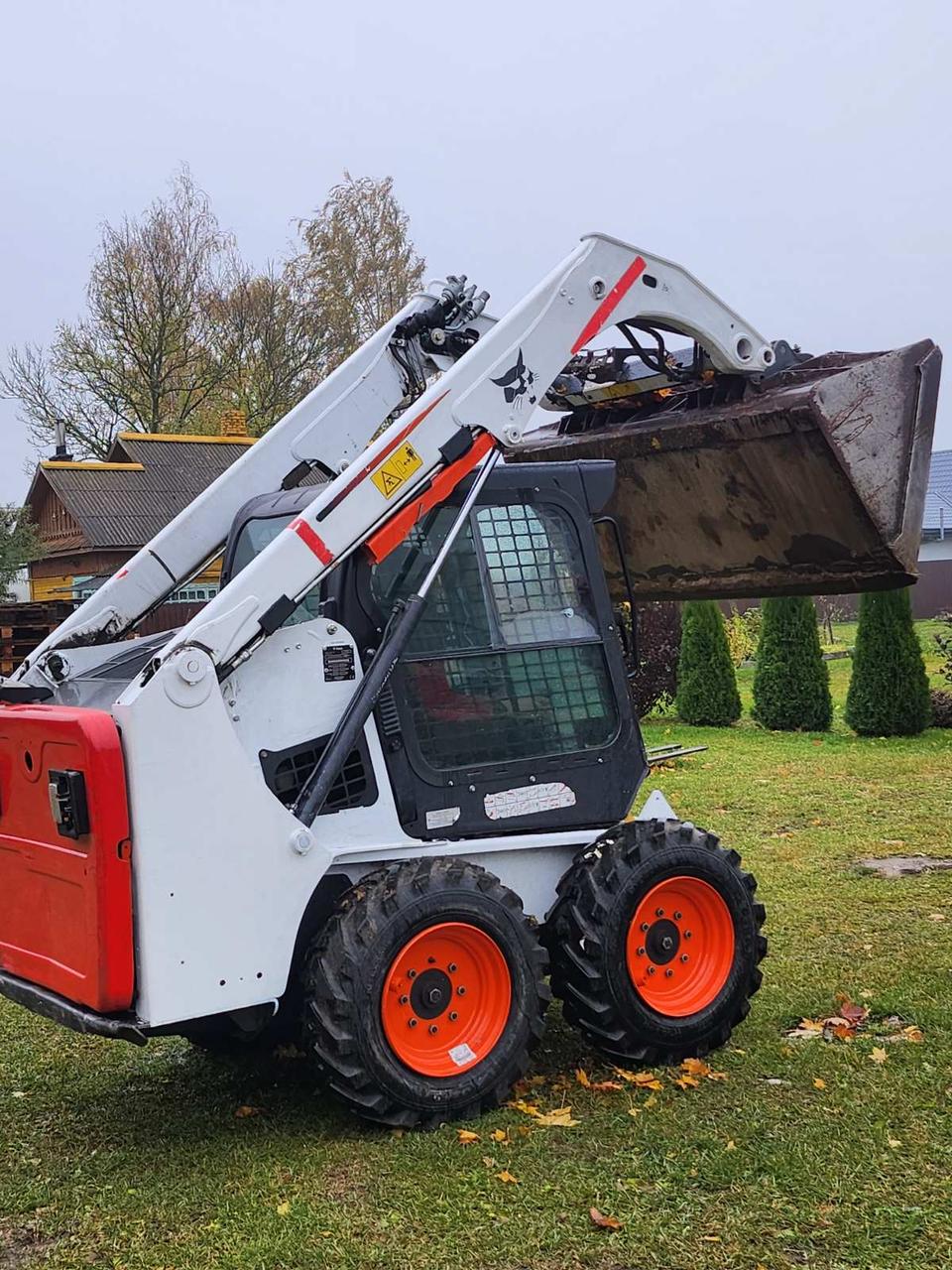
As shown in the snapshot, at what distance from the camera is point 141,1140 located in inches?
185

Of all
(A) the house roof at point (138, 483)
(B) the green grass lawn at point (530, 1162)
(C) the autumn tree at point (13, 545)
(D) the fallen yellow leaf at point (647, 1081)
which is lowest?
(B) the green grass lawn at point (530, 1162)

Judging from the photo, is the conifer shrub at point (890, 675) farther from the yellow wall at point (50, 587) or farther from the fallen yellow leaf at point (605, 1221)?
the yellow wall at point (50, 587)

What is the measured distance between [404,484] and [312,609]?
1.84 ft

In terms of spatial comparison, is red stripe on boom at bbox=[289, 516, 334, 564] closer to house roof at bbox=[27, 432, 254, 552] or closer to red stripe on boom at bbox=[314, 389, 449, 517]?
red stripe on boom at bbox=[314, 389, 449, 517]

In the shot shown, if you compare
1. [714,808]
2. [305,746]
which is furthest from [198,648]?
[714,808]

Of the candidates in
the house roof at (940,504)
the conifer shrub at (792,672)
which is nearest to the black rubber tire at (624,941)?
the conifer shrub at (792,672)

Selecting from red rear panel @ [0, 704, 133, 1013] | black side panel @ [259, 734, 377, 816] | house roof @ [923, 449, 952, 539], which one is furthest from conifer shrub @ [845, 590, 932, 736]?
house roof @ [923, 449, 952, 539]

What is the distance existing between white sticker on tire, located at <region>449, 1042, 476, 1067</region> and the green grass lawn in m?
0.21

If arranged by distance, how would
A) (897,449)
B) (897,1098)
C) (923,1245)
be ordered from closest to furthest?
(923,1245) → (897,1098) → (897,449)

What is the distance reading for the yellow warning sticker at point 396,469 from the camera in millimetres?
4711

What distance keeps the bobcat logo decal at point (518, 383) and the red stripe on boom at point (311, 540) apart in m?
0.96

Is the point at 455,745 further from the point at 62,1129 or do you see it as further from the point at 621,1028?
the point at 62,1129

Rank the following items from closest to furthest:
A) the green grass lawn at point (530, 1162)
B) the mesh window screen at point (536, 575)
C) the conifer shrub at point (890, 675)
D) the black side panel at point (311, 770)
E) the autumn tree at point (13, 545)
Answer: the green grass lawn at point (530, 1162) → the black side panel at point (311, 770) → the mesh window screen at point (536, 575) → the conifer shrub at point (890, 675) → the autumn tree at point (13, 545)

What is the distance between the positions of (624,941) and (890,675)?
406 inches
